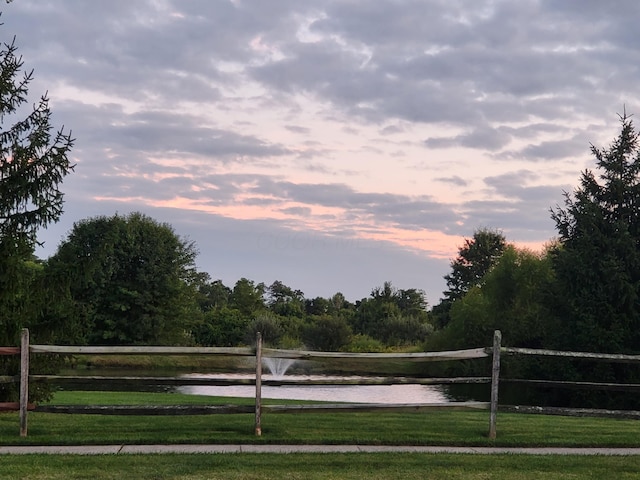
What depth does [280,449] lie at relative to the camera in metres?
8.62

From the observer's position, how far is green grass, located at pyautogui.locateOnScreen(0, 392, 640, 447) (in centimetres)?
909

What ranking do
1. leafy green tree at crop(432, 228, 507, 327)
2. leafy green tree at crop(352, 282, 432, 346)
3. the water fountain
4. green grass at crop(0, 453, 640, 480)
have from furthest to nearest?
leafy green tree at crop(432, 228, 507, 327) < leafy green tree at crop(352, 282, 432, 346) < the water fountain < green grass at crop(0, 453, 640, 480)

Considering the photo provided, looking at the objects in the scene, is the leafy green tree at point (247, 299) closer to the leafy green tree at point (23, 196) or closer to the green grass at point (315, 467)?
the leafy green tree at point (23, 196)

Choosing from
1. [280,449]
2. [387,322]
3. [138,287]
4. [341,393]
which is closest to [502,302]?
[387,322]

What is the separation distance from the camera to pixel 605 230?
31953 mm

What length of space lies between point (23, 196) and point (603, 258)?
1036 inches

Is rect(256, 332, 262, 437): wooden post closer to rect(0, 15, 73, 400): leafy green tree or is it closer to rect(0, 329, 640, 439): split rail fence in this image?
rect(0, 329, 640, 439): split rail fence

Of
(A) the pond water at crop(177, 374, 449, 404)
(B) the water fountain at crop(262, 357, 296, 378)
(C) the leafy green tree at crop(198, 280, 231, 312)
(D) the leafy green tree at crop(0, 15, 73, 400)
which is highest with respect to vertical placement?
(D) the leafy green tree at crop(0, 15, 73, 400)

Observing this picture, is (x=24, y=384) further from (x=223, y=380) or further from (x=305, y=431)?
(x=305, y=431)

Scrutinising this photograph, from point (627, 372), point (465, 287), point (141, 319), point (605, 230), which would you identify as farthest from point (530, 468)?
point (465, 287)

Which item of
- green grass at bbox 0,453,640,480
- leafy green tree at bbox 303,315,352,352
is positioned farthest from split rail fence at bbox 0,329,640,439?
leafy green tree at bbox 303,315,352,352

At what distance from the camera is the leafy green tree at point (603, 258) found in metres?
29.8

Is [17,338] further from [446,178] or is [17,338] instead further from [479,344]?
[479,344]

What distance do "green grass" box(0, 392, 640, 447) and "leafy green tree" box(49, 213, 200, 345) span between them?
132ft
